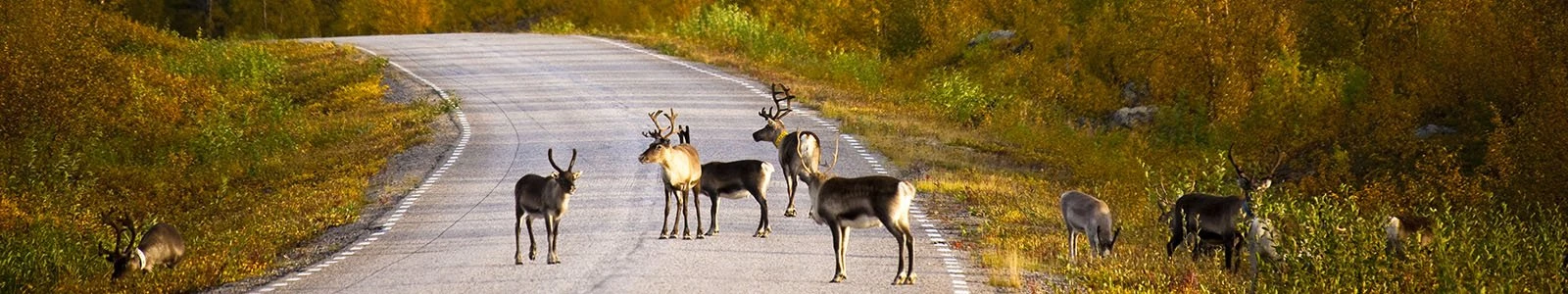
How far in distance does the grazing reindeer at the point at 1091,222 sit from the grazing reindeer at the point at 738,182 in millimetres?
3388

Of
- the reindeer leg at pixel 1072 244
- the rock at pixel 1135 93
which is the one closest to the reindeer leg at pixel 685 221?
the reindeer leg at pixel 1072 244

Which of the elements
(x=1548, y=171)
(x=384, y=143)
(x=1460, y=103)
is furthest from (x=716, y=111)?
(x=1548, y=171)

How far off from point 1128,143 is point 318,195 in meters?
18.0

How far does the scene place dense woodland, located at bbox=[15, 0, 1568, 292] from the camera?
16.8m

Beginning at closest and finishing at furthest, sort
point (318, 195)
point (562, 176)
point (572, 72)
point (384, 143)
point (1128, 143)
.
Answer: point (562, 176) → point (318, 195) → point (384, 143) → point (1128, 143) → point (572, 72)

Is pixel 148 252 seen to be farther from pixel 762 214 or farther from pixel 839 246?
pixel 839 246

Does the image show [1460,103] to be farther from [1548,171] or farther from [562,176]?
[562,176]

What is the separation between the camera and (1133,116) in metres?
44.5

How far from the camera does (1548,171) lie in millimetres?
26344

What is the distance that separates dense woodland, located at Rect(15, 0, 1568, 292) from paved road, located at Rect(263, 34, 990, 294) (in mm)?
1423

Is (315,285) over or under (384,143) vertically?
over

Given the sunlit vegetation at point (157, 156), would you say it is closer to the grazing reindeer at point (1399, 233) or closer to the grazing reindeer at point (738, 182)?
the grazing reindeer at point (738, 182)

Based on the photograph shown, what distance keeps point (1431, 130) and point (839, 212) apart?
21945 mm

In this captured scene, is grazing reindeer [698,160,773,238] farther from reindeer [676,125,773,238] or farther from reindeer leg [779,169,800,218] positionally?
reindeer leg [779,169,800,218]
